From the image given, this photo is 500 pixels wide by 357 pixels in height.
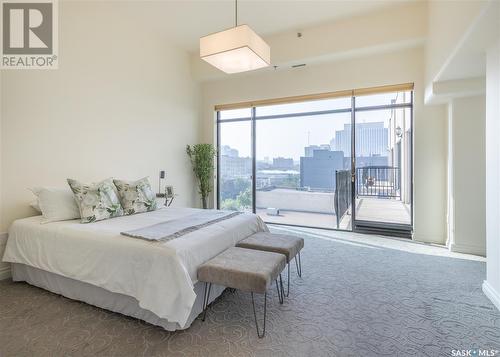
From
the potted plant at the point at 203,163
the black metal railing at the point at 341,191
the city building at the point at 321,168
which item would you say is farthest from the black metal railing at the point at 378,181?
the potted plant at the point at 203,163

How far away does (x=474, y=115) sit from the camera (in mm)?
3365

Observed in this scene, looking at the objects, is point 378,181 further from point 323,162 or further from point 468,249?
point 468,249

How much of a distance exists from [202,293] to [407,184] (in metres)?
4.33

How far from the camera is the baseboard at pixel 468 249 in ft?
11.0

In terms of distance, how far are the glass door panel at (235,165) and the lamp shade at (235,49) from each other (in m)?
2.59

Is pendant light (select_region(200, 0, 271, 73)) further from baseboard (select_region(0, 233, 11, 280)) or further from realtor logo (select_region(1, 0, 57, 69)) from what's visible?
baseboard (select_region(0, 233, 11, 280))

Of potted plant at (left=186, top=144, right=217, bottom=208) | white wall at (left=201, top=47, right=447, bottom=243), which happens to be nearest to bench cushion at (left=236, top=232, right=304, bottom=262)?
white wall at (left=201, top=47, right=447, bottom=243)

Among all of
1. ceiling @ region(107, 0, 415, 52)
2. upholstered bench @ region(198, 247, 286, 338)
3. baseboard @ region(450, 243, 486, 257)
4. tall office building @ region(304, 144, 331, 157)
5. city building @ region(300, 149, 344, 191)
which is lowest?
baseboard @ region(450, 243, 486, 257)

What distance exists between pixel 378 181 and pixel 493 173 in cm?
238

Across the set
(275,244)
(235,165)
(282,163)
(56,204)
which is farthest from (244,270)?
(235,165)

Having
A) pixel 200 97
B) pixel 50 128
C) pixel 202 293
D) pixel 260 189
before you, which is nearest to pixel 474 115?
pixel 260 189

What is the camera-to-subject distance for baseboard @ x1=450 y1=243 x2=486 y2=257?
3.34 metres

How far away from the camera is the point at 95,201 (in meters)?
2.71

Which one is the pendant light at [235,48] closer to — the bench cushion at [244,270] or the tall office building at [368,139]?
the bench cushion at [244,270]
